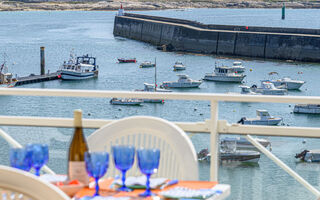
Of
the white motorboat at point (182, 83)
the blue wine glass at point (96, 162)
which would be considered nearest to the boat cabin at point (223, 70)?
the white motorboat at point (182, 83)

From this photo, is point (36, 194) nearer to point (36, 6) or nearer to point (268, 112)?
point (268, 112)

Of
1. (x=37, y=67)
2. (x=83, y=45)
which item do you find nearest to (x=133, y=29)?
(x=83, y=45)

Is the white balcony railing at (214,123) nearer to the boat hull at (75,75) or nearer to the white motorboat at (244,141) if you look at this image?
the white motorboat at (244,141)

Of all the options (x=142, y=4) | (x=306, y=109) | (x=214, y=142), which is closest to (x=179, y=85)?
(x=306, y=109)

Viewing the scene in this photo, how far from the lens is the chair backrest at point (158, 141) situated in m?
1.99

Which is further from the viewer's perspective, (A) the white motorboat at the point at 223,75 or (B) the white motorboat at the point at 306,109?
(A) the white motorboat at the point at 223,75

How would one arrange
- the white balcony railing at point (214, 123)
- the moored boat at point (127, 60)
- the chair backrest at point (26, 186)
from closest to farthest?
1. the chair backrest at point (26, 186)
2. the white balcony railing at point (214, 123)
3. the moored boat at point (127, 60)

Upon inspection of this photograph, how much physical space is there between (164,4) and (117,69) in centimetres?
11601

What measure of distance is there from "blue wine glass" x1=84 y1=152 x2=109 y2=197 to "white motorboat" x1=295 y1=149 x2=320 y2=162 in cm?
128

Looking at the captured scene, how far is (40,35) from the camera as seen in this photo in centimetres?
7150

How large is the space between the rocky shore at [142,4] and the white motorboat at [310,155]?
144 m

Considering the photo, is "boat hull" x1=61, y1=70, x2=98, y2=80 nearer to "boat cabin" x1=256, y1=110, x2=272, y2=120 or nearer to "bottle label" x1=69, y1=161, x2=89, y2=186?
"boat cabin" x1=256, y1=110, x2=272, y2=120

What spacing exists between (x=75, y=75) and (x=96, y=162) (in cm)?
3962

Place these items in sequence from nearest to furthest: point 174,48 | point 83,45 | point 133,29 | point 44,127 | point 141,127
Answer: point 141,127
point 44,127
point 174,48
point 83,45
point 133,29
